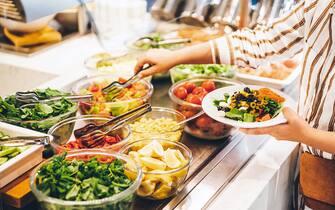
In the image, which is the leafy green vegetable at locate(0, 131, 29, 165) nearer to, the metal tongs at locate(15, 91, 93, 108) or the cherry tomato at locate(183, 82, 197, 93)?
the metal tongs at locate(15, 91, 93, 108)

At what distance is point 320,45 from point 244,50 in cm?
32

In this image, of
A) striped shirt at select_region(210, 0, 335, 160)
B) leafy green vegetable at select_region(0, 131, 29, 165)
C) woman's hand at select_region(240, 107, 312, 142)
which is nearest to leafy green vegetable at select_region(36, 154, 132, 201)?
leafy green vegetable at select_region(0, 131, 29, 165)

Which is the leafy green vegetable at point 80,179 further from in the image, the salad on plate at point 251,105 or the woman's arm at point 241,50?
the woman's arm at point 241,50

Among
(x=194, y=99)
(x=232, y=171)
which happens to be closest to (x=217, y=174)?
(x=232, y=171)

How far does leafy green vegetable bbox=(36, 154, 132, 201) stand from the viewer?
3.58 feet

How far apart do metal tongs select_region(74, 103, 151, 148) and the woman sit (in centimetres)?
34

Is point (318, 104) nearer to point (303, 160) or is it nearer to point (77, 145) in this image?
point (303, 160)

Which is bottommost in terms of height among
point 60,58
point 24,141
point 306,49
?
point 60,58

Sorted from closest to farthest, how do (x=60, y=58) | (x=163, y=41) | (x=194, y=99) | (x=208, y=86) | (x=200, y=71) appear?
1. (x=194, y=99)
2. (x=208, y=86)
3. (x=200, y=71)
4. (x=163, y=41)
5. (x=60, y=58)

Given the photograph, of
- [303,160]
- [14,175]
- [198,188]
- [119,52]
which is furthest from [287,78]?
[14,175]

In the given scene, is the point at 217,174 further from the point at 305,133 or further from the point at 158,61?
the point at 158,61

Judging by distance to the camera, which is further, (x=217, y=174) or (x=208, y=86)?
(x=208, y=86)

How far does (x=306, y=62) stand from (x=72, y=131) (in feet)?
2.46

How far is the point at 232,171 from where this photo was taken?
150 centimetres
